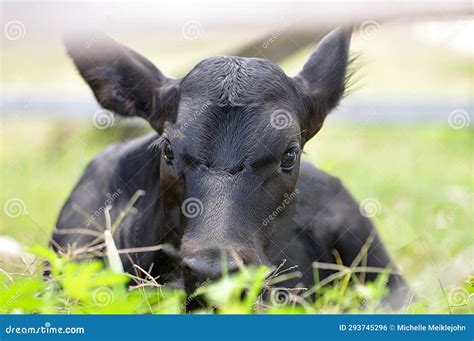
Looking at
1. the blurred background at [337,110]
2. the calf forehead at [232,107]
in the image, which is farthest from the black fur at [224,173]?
the blurred background at [337,110]

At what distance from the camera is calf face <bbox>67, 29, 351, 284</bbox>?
3225 mm

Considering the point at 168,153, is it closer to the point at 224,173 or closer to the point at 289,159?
the point at 224,173

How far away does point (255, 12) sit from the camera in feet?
21.8

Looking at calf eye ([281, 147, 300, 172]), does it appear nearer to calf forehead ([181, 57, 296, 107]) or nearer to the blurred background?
calf forehead ([181, 57, 296, 107])

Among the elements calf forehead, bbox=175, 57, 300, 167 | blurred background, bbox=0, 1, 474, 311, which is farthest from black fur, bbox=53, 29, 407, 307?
blurred background, bbox=0, 1, 474, 311

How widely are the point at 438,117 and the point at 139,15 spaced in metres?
4.29

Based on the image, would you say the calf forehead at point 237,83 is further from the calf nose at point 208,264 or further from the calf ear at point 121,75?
the calf nose at point 208,264

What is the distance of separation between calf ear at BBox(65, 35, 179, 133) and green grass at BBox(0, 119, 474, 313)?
0.84 m

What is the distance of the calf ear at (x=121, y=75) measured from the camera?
3941 mm

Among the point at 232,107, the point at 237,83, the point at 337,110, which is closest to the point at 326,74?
the point at 337,110
